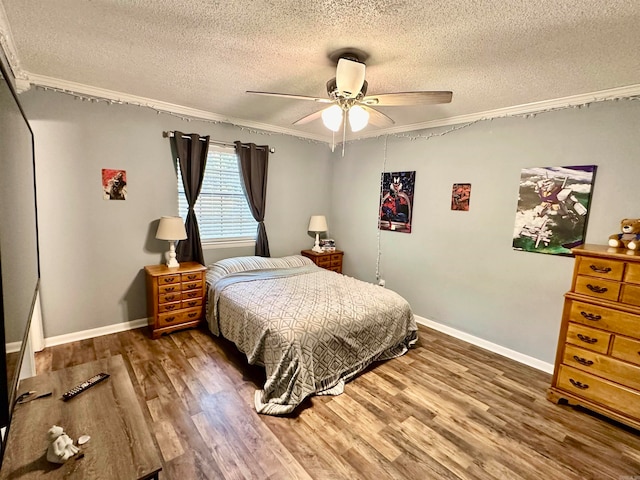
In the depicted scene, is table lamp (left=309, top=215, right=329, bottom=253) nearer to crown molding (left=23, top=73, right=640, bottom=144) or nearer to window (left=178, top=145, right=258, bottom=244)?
window (left=178, top=145, right=258, bottom=244)

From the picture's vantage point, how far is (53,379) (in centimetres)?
141

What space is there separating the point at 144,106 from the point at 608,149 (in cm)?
428

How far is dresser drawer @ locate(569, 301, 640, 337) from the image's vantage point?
2.05 metres

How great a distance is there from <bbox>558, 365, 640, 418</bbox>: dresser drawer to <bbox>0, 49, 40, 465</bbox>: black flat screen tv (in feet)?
10.3

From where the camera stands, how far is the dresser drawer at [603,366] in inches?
81.0

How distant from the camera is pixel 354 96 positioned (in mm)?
1994

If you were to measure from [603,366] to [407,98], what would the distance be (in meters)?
2.34

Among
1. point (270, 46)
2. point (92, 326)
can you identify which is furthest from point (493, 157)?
point (92, 326)

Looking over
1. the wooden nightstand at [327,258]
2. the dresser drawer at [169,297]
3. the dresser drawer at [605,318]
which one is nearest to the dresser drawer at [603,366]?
the dresser drawer at [605,318]

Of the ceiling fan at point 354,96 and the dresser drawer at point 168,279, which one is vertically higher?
the ceiling fan at point 354,96

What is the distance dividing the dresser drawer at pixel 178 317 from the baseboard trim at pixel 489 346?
2.67m

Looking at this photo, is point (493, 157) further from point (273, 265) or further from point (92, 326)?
point (92, 326)

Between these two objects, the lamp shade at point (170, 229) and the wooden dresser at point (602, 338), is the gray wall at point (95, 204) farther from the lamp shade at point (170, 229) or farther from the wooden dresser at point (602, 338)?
the wooden dresser at point (602, 338)

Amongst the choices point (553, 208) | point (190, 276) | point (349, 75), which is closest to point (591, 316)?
point (553, 208)
